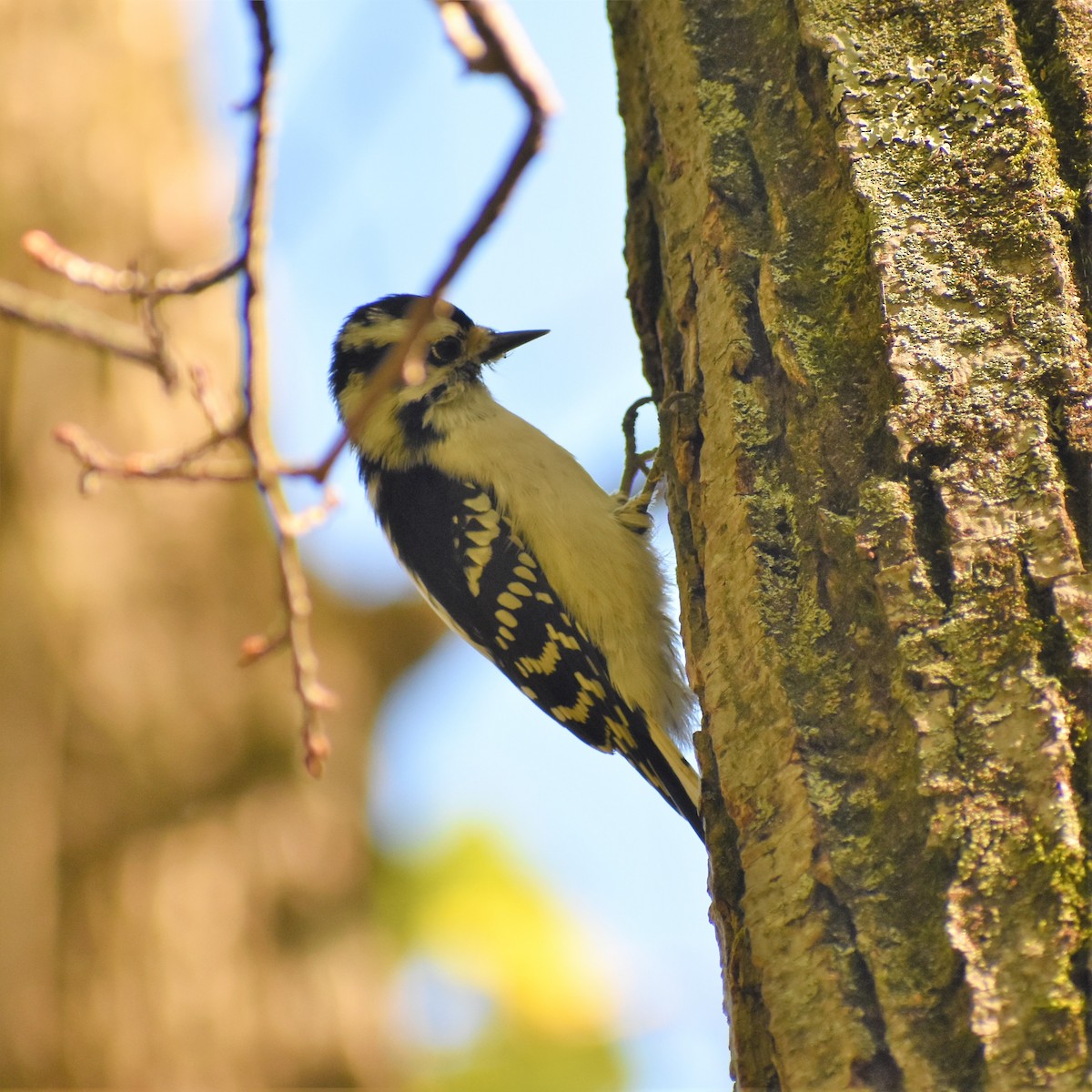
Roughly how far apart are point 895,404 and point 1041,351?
209 millimetres

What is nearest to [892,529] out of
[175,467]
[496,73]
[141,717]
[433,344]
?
[496,73]

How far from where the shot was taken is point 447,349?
14.0 ft

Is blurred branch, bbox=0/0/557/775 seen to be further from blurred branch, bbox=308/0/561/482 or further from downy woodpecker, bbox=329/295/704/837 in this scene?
downy woodpecker, bbox=329/295/704/837

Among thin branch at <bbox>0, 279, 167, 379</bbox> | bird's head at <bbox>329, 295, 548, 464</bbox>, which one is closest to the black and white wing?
bird's head at <bbox>329, 295, 548, 464</bbox>

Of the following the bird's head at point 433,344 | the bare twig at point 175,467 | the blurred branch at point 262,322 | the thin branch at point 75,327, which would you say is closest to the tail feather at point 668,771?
the blurred branch at point 262,322

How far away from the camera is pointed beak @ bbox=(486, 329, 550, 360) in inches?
170

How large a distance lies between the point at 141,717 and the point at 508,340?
2215 millimetres

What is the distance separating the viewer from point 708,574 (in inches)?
87.7

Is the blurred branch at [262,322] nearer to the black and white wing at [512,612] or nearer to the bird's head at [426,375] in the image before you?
the black and white wing at [512,612]

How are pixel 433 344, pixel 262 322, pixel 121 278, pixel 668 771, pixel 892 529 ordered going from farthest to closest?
pixel 433 344 < pixel 668 771 < pixel 121 278 < pixel 262 322 < pixel 892 529

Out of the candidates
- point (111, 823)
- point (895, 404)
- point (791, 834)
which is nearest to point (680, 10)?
point (895, 404)

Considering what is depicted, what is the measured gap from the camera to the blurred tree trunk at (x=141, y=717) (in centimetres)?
489

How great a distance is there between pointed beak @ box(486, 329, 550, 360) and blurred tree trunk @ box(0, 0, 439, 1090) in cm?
129

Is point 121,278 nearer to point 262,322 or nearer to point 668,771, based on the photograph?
point 262,322
